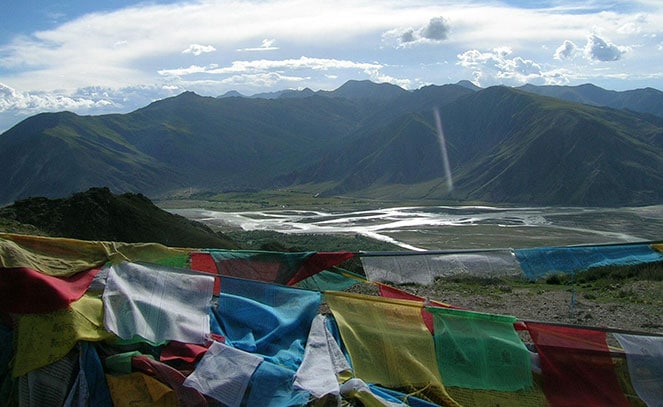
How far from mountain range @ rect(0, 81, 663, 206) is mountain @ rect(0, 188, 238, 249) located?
68809 millimetres

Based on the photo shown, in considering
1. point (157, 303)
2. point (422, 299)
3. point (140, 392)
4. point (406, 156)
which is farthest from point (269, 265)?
point (406, 156)

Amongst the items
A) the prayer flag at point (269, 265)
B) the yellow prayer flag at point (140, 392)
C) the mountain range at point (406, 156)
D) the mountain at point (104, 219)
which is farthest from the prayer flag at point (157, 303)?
the mountain range at point (406, 156)

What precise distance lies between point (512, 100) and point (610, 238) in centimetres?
9654

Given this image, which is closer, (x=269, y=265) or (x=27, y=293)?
(x=27, y=293)

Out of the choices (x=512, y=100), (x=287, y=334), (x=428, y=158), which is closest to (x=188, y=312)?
(x=287, y=334)

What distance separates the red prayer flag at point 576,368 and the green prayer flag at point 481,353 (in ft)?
0.66

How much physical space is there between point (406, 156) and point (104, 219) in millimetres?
107155

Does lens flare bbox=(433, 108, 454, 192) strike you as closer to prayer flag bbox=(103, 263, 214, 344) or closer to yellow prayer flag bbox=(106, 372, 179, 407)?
Answer: prayer flag bbox=(103, 263, 214, 344)

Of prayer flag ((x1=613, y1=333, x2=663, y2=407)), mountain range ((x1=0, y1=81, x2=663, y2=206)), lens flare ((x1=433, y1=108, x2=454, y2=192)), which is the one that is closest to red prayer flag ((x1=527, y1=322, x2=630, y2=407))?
prayer flag ((x1=613, y1=333, x2=663, y2=407))

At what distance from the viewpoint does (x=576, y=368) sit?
221 inches

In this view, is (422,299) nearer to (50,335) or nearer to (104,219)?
(50,335)

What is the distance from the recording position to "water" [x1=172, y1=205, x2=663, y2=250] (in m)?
46.0

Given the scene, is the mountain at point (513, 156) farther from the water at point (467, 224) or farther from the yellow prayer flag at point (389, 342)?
the yellow prayer flag at point (389, 342)

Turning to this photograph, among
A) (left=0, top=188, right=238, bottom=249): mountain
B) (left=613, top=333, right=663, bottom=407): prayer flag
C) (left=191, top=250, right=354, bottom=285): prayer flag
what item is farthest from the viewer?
(left=0, top=188, right=238, bottom=249): mountain
